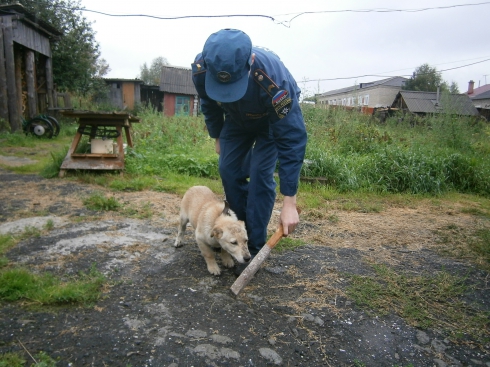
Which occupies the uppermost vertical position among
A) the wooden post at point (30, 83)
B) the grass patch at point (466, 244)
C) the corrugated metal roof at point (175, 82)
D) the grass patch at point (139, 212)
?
the corrugated metal roof at point (175, 82)

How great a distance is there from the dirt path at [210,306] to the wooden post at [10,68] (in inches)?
311

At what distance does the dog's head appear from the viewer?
8.96 ft

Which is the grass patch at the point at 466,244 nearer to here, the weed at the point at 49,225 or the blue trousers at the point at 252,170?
the blue trousers at the point at 252,170

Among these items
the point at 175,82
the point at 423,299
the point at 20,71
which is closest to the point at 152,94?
the point at 175,82

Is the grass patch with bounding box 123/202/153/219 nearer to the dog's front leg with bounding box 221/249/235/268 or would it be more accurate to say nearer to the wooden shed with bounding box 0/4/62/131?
the dog's front leg with bounding box 221/249/235/268

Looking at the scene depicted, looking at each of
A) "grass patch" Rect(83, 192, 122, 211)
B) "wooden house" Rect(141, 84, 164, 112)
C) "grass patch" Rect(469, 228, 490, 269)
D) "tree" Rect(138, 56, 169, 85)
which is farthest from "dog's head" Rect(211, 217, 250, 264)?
"tree" Rect(138, 56, 169, 85)

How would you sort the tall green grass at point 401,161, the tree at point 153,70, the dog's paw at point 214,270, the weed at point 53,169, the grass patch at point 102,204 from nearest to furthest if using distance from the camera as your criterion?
the dog's paw at point 214,270, the grass patch at point 102,204, the weed at point 53,169, the tall green grass at point 401,161, the tree at point 153,70

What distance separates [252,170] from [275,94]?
701mm

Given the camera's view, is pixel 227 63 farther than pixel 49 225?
No

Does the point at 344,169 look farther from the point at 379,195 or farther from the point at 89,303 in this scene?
the point at 89,303

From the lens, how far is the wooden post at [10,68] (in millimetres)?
10273

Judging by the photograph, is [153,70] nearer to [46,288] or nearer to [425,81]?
[425,81]

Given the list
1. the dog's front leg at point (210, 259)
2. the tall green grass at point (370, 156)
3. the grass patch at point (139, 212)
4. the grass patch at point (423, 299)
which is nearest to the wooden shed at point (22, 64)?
the tall green grass at point (370, 156)

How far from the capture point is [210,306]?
7.67ft
